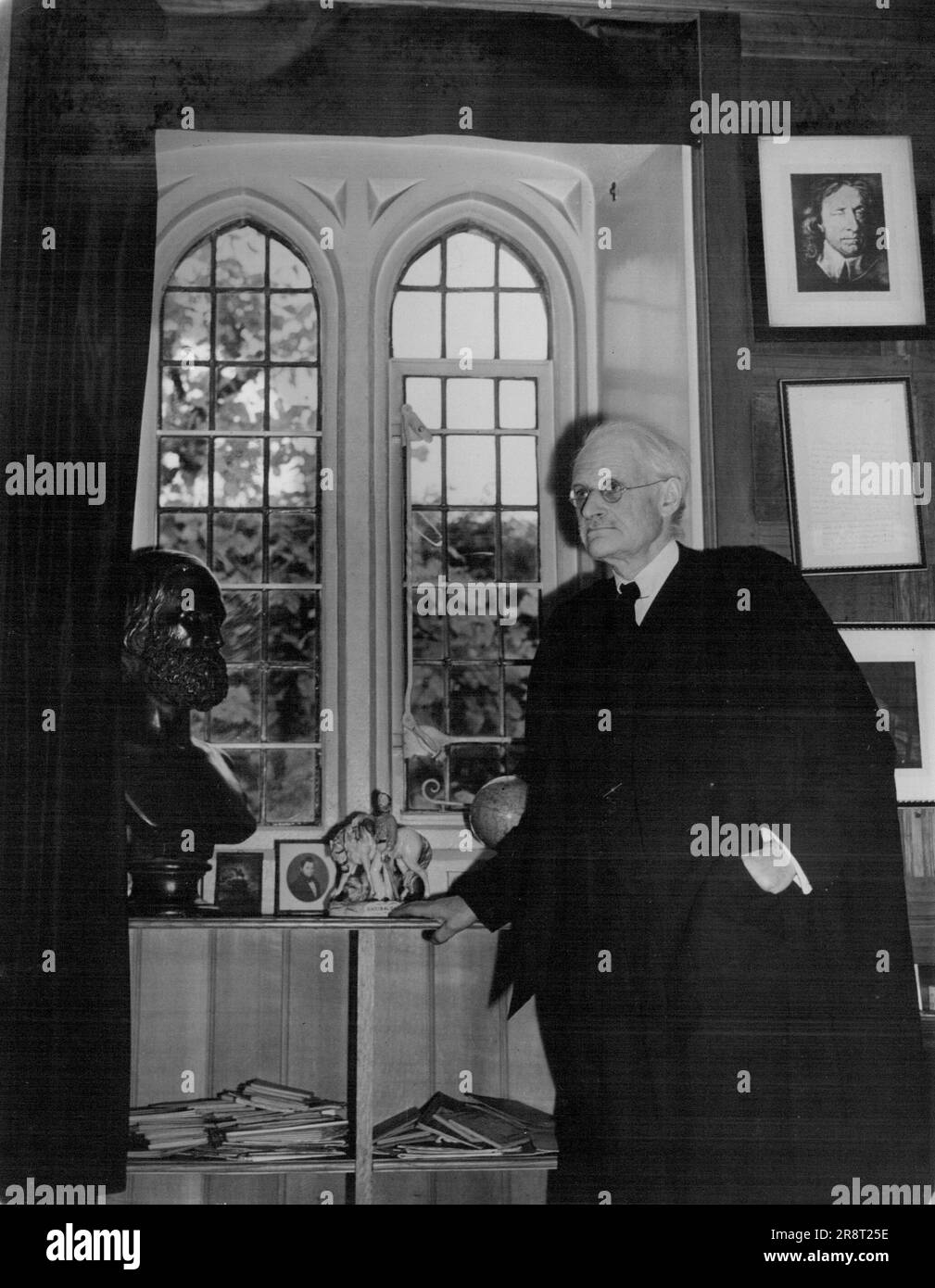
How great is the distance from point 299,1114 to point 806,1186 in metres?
1.23

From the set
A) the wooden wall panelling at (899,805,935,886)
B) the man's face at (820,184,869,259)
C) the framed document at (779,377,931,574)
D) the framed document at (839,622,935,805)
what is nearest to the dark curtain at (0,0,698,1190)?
the man's face at (820,184,869,259)

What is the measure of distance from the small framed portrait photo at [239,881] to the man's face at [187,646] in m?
0.40

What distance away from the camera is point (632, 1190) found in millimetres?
3100

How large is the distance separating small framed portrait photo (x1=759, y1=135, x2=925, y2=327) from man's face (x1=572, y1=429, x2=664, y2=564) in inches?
23.1

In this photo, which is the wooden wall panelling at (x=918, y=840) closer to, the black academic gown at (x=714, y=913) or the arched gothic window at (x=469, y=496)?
the black academic gown at (x=714, y=913)

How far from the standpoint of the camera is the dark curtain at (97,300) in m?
3.10

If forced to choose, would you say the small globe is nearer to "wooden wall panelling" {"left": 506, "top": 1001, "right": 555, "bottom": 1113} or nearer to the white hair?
"wooden wall panelling" {"left": 506, "top": 1001, "right": 555, "bottom": 1113}

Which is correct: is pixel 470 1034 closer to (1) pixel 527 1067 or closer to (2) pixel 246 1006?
(1) pixel 527 1067

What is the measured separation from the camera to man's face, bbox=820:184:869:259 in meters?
3.51

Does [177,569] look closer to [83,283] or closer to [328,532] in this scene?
[328,532]

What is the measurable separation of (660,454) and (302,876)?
1446mm

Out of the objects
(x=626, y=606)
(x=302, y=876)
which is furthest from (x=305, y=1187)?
(x=626, y=606)

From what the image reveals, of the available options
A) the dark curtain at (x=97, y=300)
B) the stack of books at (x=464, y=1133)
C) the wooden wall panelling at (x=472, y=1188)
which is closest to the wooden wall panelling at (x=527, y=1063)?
the stack of books at (x=464, y=1133)
